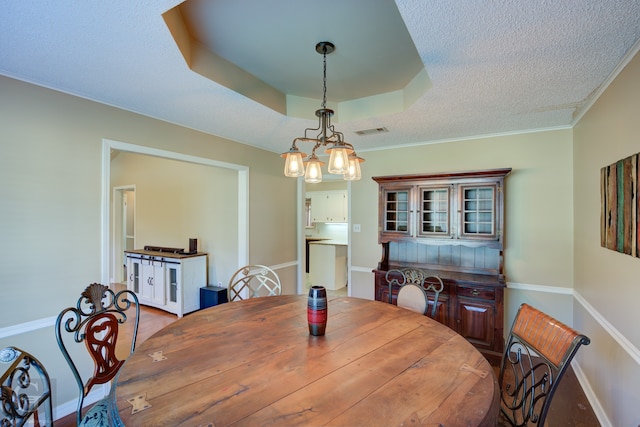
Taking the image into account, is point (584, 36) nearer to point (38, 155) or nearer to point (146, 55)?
point (146, 55)

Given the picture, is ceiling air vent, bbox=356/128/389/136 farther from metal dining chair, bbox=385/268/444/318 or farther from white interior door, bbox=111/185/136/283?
white interior door, bbox=111/185/136/283

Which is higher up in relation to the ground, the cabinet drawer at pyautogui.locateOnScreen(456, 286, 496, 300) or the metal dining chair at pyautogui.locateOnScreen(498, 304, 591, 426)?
the metal dining chair at pyautogui.locateOnScreen(498, 304, 591, 426)

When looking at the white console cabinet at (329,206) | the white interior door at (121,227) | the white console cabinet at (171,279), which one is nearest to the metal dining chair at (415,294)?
the white console cabinet at (171,279)

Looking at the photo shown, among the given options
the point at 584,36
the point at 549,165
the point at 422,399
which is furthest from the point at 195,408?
the point at 549,165

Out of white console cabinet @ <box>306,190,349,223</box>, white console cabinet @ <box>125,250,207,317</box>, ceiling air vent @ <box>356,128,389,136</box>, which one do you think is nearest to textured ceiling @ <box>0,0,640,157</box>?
ceiling air vent @ <box>356,128,389,136</box>

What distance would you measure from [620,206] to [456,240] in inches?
61.1

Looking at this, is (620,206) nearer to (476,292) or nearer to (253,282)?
(476,292)

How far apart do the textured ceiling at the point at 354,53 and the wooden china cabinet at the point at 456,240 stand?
747mm

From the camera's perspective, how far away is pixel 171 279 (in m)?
4.41

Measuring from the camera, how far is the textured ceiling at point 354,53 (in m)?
1.44

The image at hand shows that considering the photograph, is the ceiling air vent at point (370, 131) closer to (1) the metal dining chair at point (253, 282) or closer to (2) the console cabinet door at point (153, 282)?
(1) the metal dining chair at point (253, 282)

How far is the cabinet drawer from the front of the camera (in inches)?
118

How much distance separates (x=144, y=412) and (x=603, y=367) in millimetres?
2905

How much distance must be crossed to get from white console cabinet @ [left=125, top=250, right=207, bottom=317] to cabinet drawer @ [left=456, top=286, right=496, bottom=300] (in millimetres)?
3549
